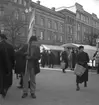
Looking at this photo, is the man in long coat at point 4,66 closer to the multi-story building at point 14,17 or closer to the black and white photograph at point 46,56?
the black and white photograph at point 46,56

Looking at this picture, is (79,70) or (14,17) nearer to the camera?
(79,70)

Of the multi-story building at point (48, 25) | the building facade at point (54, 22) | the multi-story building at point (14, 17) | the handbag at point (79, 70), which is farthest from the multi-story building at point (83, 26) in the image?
the handbag at point (79, 70)

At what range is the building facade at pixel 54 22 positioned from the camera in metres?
30.2

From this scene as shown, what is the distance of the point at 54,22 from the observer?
1531 inches

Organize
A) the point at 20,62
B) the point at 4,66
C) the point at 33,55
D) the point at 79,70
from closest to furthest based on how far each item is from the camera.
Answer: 1. the point at 4,66
2. the point at 33,55
3. the point at 20,62
4. the point at 79,70

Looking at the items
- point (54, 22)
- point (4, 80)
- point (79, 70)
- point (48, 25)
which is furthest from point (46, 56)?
point (54, 22)

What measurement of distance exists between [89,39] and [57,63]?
2458 centimetres

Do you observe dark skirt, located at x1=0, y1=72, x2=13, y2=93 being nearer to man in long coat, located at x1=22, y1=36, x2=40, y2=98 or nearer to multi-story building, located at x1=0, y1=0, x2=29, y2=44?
man in long coat, located at x1=22, y1=36, x2=40, y2=98

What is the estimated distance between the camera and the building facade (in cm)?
3019

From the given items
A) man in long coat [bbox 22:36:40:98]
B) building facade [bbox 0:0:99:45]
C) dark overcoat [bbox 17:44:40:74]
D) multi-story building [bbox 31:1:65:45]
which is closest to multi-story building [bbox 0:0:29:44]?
building facade [bbox 0:0:99:45]

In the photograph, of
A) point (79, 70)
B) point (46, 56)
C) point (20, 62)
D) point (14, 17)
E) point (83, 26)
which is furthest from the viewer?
point (83, 26)

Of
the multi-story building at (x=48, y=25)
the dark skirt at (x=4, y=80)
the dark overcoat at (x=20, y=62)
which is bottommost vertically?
the dark skirt at (x=4, y=80)

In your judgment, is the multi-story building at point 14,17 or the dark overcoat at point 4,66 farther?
the multi-story building at point 14,17

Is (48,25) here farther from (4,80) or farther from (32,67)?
(4,80)
